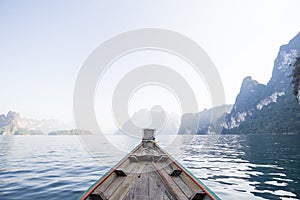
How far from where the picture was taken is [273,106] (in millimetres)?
158750

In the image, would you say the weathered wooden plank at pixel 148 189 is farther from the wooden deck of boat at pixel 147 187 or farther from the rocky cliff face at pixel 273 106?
the rocky cliff face at pixel 273 106

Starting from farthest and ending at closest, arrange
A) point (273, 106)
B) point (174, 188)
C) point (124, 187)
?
point (273, 106) < point (124, 187) < point (174, 188)

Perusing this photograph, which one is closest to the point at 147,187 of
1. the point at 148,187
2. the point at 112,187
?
the point at 148,187

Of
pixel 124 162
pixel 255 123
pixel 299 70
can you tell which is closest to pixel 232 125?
pixel 255 123

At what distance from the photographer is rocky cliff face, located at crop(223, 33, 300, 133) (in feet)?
434

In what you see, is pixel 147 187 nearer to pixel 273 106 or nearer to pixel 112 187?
pixel 112 187

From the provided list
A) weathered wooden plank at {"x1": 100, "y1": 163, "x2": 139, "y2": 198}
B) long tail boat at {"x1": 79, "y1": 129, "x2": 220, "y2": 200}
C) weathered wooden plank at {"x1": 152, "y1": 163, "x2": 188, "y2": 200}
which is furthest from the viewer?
weathered wooden plank at {"x1": 100, "y1": 163, "x2": 139, "y2": 198}

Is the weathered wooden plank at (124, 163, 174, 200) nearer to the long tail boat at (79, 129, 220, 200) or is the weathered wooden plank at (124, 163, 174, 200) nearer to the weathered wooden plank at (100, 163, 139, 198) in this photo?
the long tail boat at (79, 129, 220, 200)

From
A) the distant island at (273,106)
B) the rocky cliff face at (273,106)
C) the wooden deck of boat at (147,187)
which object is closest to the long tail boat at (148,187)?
the wooden deck of boat at (147,187)

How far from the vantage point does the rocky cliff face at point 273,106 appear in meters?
132

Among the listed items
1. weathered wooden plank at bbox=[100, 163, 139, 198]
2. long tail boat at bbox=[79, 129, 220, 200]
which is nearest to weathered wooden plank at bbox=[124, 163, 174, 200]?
long tail boat at bbox=[79, 129, 220, 200]

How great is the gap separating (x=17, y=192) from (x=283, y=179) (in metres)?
13.3

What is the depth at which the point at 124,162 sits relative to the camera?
28.5 feet

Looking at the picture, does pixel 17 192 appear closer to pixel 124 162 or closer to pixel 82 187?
pixel 82 187
